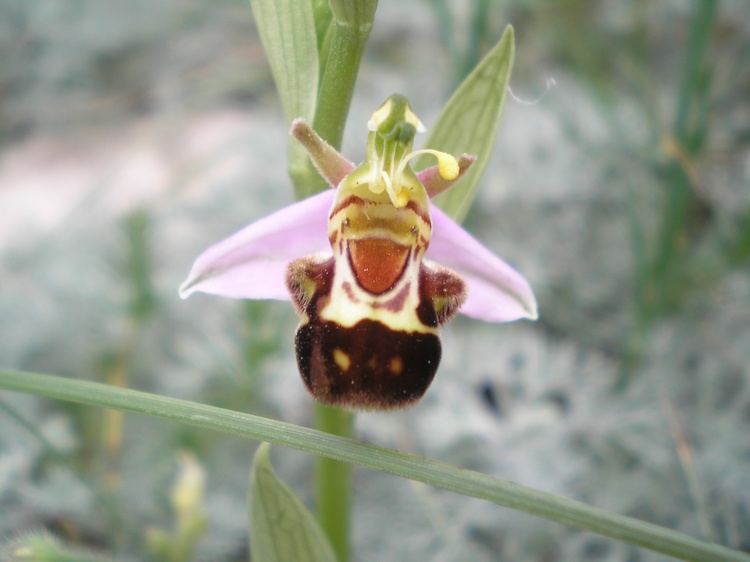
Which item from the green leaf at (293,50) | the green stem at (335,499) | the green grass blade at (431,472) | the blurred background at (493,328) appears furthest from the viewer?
the blurred background at (493,328)

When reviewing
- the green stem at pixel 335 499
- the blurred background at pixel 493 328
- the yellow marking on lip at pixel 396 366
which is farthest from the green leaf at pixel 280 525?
the blurred background at pixel 493 328

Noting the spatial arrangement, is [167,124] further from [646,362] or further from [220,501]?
[646,362]

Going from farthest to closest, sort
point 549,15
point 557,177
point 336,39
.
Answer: point 549,15, point 557,177, point 336,39

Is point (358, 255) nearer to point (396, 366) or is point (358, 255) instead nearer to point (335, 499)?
point (396, 366)

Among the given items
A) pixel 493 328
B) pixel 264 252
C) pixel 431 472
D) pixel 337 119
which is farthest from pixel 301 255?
pixel 493 328

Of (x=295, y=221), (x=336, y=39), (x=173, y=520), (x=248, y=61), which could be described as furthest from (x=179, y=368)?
(x=248, y=61)

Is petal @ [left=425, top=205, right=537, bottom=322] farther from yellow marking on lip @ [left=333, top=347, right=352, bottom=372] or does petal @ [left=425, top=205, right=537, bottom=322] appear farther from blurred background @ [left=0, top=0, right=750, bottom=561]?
blurred background @ [left=0, top=0, right=750, bottom=561]

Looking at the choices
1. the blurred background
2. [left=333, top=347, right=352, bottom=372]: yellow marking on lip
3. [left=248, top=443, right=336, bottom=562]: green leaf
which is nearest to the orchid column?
[left=333, top=347, right=352, bottom=372]: yellow marking on lip

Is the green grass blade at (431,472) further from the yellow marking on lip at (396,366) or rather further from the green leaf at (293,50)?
the green leaf at (293,50)
